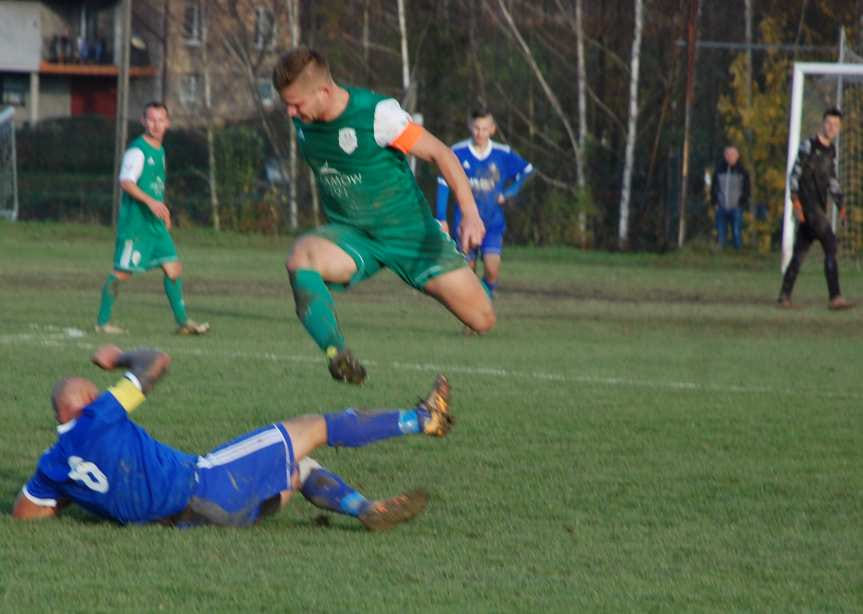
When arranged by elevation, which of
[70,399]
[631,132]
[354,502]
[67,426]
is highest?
[631,132]

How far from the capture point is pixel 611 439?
9406 mm

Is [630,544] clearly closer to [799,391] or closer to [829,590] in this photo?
[829,590]

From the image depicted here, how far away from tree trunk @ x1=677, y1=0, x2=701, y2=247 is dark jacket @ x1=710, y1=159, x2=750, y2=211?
130 cm

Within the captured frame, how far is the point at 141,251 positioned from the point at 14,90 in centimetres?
4590

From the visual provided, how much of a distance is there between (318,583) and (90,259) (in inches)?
762

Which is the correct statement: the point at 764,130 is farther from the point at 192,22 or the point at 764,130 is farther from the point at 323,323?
the point at 323,323

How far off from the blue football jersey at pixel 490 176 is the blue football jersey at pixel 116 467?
10.4 meters

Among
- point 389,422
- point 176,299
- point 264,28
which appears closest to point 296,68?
point 389,422

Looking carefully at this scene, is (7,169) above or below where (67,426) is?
above

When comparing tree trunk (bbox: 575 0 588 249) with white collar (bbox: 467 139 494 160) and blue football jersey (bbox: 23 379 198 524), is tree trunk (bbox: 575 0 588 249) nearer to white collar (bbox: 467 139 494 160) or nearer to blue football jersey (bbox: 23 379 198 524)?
white collar (bbox: 467 139 494 160)

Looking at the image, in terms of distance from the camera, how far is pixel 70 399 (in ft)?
21.5

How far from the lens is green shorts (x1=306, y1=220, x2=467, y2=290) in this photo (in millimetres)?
8258

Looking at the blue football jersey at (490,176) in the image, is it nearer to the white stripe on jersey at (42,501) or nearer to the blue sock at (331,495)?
the blue sock at (331,495)

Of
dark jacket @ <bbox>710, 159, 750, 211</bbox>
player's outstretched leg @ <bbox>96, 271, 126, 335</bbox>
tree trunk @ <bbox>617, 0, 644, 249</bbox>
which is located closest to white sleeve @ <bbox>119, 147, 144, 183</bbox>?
player's outstretched leg @ <bbox>96, 271, 126, 335</bbox>
